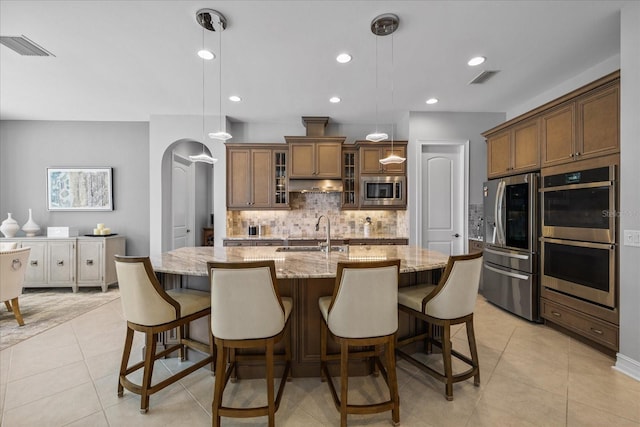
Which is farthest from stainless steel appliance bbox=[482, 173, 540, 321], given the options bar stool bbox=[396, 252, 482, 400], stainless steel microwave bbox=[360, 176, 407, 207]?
bar stool bbox=[396, 252, 482, 400]

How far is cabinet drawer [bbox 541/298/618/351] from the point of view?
A: 8.02 ft

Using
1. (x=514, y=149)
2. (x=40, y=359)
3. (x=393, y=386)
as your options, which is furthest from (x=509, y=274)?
(x=40, y=359)

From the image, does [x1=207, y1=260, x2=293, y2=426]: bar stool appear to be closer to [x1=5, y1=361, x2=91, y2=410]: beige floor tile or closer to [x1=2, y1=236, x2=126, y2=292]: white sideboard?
[x1=5, y1=361, x2=91, y2=410]: beige floor tile

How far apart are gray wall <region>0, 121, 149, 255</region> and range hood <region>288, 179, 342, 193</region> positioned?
2755mm

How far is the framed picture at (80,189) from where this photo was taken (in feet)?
16.5

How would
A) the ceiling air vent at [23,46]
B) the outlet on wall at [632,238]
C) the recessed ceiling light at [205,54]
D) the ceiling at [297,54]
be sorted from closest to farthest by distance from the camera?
1. the outlet on wall at [632,238]
2. the ceiling at [297,54]
3. the ceiling air vent at [23,46]
4. the recessed ceiling light at [205,54]

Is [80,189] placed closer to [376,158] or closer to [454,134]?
[376,158]

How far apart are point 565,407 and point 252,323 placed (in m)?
2.12

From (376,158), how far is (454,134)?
129cm

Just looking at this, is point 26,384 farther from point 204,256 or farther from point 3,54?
point 3,54

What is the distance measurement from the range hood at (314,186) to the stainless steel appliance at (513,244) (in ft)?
7.25

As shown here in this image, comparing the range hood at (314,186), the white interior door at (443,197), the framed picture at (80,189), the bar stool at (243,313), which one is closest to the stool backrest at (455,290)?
the bar stool at (243,313)

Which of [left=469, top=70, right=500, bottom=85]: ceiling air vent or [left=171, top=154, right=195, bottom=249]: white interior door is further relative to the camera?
[left=171, top=154, right=195, bottom=249]: white interior door

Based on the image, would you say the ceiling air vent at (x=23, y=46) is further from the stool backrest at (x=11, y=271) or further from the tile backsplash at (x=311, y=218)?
the tile backsplash at (x=311, y=218)
